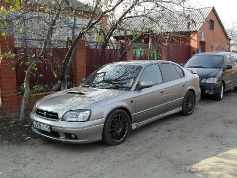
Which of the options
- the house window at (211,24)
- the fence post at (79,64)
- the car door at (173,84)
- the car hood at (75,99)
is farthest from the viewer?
the house window at (211,24)

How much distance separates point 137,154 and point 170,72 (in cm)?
262

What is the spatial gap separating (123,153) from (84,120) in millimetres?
852

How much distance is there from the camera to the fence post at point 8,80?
6.30 m

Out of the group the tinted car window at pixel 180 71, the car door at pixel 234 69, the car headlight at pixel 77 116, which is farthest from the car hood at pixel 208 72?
the car headlight at pixel 77 116

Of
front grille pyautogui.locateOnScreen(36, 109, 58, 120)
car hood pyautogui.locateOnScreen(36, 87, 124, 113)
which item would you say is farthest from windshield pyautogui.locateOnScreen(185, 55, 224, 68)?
front grille pyautogui.locateOnScreen(36, 109, 58, 120)

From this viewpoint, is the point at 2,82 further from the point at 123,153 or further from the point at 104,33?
the point at 123,153

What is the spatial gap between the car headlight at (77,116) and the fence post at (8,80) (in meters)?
2.68

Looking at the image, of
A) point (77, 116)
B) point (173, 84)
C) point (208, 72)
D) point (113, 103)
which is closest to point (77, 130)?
point (77, 116)

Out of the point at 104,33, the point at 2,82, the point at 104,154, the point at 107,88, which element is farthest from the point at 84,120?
the point at 104,33

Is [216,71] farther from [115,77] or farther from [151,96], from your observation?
[115,77]

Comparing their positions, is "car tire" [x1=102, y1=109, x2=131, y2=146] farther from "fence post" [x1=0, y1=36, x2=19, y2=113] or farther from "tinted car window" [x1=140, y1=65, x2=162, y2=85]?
"fence post" [x1=0, y1=36, x2=19, y2=113]

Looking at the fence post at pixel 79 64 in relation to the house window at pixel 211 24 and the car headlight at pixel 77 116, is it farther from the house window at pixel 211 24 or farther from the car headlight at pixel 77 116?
the house window at pixel 211 24

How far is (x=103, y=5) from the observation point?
6.17 metres

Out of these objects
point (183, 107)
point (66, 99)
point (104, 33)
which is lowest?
point (183, 107)
